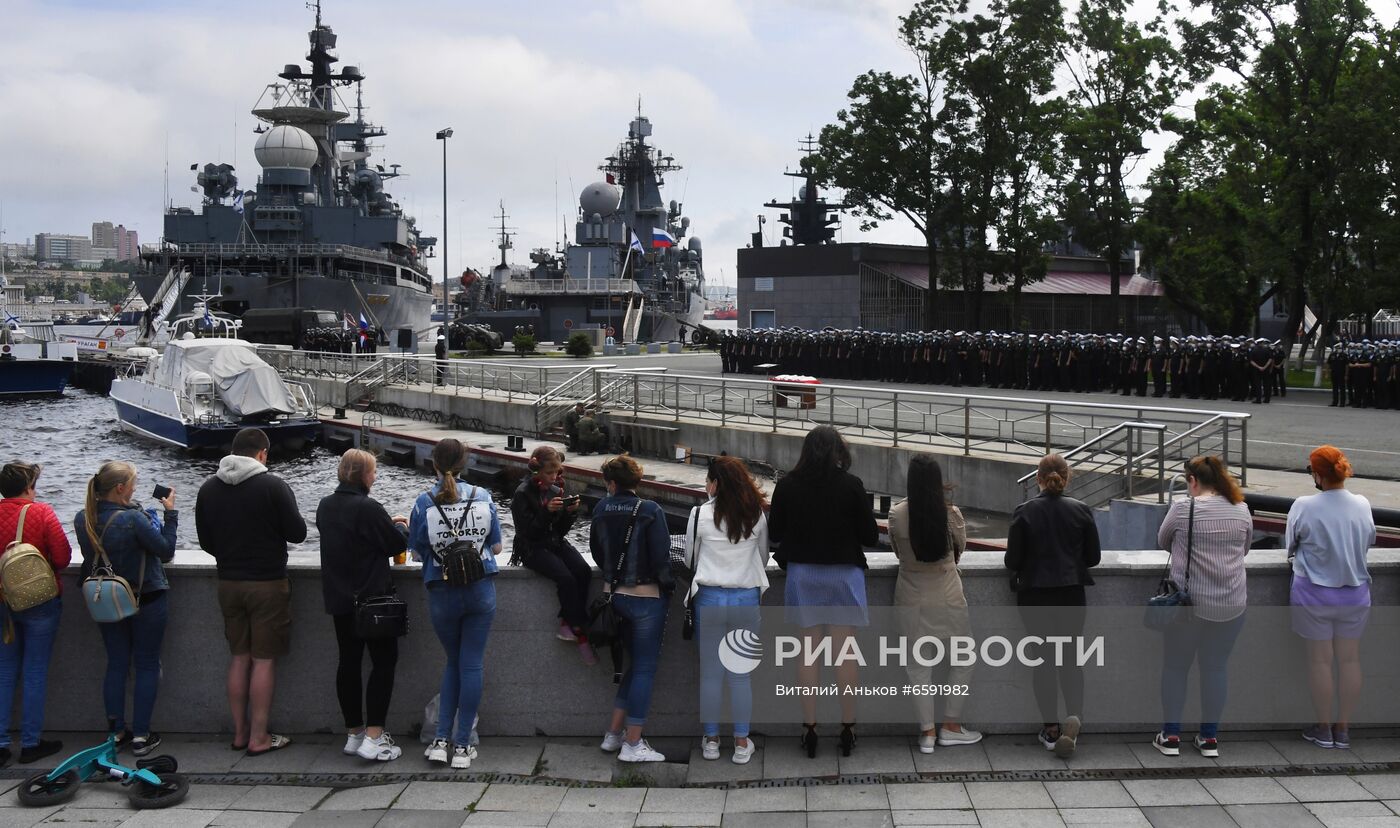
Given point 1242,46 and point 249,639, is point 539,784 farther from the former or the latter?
point 1242,46

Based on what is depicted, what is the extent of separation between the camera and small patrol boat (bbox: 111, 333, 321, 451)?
34.0 m

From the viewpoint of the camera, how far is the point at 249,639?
22.5 ft

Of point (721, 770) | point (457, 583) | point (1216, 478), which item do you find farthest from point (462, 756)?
point (1216, 478)

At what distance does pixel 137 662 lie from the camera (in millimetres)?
6879

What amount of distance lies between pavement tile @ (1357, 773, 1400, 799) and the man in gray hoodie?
19.2 feet

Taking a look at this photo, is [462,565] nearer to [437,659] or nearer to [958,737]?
[437,659]

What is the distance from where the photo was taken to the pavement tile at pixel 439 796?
613 centimetres

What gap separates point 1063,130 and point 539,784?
133ft

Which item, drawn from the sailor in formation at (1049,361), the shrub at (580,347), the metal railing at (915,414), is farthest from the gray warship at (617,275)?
the metal railing at (915,414)

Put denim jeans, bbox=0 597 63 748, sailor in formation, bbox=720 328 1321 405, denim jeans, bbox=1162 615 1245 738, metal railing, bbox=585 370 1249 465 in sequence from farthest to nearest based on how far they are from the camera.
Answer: sailor in formation, bbox=720 328 1321 405 → metal railing, bbox=585 370 1249 465 → denim jeans, bbox=0 597 63 748 → denim jeans, bbox=1162 615 1245 738

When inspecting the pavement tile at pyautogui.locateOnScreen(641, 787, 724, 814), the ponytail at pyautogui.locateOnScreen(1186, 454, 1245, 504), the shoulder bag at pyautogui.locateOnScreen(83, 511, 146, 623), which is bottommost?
the pavement tile at pyautogui.locateOnScreen(641, 787, 724, 814)

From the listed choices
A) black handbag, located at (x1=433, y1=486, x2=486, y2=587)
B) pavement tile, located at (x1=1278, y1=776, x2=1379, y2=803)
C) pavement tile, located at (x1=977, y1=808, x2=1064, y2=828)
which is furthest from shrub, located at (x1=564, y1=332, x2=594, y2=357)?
pavement tile, located at (x1=977, y1=808, x2=1064, y2=828)

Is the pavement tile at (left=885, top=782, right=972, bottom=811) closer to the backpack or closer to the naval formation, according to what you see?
the backpack

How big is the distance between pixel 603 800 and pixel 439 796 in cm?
87
